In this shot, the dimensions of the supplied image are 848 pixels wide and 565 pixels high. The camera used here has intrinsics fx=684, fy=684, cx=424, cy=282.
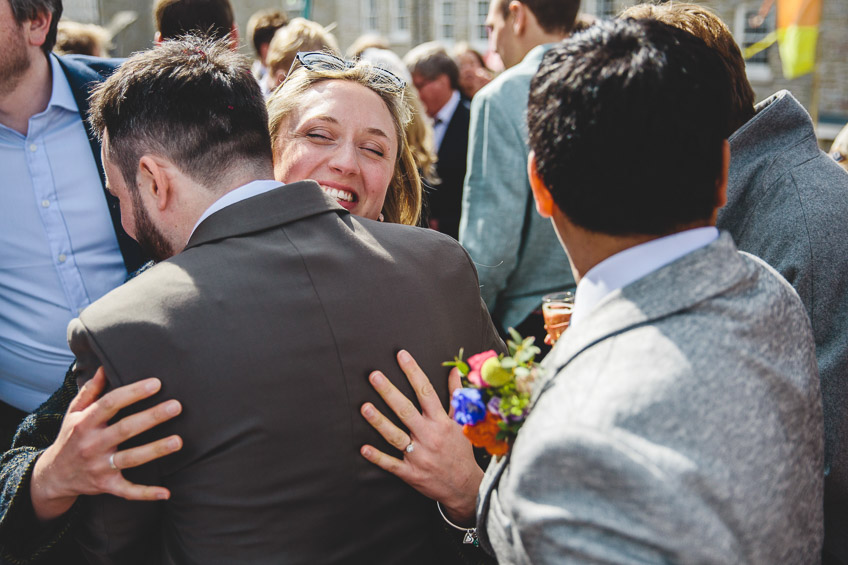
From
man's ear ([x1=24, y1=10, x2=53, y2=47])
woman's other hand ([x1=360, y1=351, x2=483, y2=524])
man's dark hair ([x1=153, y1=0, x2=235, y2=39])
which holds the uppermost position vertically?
man's ear ([x1=24, y1=10, x2=53, y2=47])

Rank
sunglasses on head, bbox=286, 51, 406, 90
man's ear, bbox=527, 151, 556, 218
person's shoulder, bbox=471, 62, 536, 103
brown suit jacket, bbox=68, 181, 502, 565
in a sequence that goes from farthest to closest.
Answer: person's shoulder, bbox=471, 62, 536, 103 < sunglasses on head, bbox=286, 51, 406, 90 < brown suit jacket, bbox=68, 181, 502, 565 < man's ear, bbox=527, 151, 556, 218

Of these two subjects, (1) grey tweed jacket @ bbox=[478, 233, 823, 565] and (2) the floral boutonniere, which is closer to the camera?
(1) grey tweed jacket @ bbox=[478, 233, 823, 565]

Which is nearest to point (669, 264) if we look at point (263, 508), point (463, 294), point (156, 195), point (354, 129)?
point (463, 294)

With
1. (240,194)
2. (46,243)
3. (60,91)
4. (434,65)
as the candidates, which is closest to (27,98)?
(60,91)

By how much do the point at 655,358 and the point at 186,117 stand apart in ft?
4.19

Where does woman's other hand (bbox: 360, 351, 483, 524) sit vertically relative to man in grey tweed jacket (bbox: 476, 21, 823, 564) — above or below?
below

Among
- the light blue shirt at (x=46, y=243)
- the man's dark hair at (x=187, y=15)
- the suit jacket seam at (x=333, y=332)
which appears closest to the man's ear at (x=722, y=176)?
the suit jacket seam at (x=333, y=332)

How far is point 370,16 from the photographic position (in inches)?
912

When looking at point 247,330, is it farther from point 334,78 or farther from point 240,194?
point 334,78

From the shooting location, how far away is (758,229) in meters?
2.10

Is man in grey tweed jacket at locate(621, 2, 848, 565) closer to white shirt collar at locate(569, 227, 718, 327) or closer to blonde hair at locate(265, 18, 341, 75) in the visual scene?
white shirt collar at locate(569, 227, 718, 327)

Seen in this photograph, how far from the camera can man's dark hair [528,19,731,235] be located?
1.15 metres

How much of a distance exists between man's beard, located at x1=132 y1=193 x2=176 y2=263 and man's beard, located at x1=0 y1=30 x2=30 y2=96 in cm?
123

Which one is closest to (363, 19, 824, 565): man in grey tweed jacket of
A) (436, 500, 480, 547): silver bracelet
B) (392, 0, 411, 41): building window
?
(436, 500, 480, 547): silver bracelet
